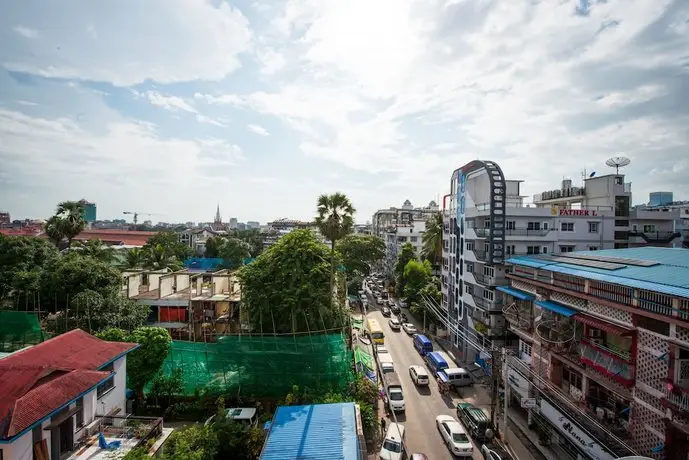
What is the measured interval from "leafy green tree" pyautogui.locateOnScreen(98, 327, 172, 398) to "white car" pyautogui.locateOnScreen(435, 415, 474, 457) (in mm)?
14803

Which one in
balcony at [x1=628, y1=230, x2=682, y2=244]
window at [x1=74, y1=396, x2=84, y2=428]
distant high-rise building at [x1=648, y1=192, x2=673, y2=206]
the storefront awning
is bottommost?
window at [x1=74, y1=396, x2=84, y2=428]

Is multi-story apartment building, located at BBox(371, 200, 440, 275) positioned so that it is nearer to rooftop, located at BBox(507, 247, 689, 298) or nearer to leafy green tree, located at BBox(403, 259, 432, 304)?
leafy green tree, located at BBox(403, 259, 432, 304)

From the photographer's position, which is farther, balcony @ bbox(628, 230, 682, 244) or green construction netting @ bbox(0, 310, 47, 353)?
balcony @ bbox(628, 230, 682, 244)

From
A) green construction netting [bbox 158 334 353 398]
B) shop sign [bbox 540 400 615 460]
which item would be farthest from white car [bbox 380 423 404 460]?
shop sign [bbox 540 400 615 460]

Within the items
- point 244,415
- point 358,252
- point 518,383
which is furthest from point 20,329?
point 358,252

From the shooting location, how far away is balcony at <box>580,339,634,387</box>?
44.9 feet

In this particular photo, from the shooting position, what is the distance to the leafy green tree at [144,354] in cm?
1869

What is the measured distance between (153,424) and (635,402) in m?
17.9

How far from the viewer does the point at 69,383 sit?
523 inches

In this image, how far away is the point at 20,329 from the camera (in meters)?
23.6

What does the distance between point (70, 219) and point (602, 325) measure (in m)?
41.0

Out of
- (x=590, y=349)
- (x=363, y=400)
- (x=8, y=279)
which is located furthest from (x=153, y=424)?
(x=8, y=279)

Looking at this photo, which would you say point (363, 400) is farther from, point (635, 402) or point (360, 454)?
point (635, 402)

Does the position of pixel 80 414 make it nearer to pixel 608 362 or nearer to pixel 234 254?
pixel 608 362
